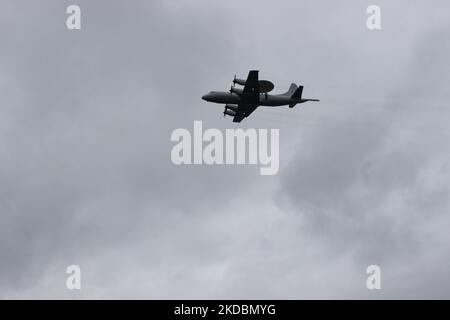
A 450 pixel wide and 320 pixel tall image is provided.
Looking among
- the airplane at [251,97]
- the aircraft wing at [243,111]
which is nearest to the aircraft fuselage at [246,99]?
the airplane at [251,97]

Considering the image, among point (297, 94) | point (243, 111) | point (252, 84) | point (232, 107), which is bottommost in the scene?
point (243, 111)

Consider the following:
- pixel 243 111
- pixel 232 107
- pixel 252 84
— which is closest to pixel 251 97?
pixel 252 84

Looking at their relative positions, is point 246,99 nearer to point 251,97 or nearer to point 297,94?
point 251,97

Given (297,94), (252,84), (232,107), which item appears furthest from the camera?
(232,107)

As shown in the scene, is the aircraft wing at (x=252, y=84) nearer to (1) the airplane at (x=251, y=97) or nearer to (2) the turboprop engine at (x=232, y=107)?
(1) the airplane at (x=251, y=97)

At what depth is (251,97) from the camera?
4173 inches

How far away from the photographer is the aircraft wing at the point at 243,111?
357 feet

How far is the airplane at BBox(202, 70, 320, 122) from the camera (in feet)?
339

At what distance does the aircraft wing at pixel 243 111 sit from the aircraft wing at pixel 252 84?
11.1 ft

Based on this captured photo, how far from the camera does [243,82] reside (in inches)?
4124

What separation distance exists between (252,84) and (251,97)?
2869 millimetres
